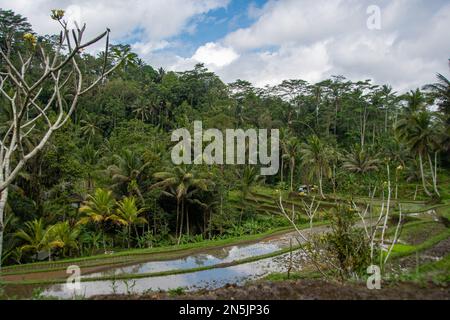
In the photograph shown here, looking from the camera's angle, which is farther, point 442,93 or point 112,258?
point 442,93

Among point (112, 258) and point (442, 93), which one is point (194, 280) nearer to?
point (112, 258)

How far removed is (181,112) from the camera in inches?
1442

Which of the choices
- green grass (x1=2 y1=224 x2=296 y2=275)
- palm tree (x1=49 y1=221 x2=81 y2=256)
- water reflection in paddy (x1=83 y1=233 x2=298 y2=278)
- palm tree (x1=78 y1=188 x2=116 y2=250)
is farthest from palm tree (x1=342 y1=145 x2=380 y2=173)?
palm tree (x1=49 y1=221 x2=81 y2=256)

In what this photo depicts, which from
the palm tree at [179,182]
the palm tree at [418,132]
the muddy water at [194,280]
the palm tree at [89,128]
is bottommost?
the muddy water at [194,280]

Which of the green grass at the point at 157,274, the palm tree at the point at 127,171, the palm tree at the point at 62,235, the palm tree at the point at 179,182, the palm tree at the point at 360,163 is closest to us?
the green grass at the point at 157,274

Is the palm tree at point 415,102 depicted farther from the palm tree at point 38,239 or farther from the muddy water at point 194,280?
the palm tree at point 38,239

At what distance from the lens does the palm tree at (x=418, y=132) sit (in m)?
23.9

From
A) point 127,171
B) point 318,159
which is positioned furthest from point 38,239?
point 318,159

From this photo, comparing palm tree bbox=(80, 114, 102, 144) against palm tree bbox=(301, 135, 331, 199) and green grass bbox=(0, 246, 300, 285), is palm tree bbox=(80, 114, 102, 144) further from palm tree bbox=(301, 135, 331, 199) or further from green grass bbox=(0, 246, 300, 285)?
green grass bbox=(0, 246, 300, 285)

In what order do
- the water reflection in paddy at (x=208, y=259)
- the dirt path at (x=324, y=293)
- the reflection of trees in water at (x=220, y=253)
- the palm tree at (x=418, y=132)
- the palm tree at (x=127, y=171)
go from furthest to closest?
the palm tree at (x=418, y=132), the palm tree at (x=127, y=171), the reflection of trees in water at (x=220, y=253), the water reflection in paddy at (x=208, y=259), the dirt path at (x=324, y=293)

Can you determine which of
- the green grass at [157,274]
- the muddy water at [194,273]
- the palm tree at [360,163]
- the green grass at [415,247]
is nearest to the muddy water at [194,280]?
the muddy water at [194,273]

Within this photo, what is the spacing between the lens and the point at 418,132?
2420cm

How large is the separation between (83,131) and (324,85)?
2677 cm

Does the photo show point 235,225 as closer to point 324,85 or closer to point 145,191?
point 145,191
